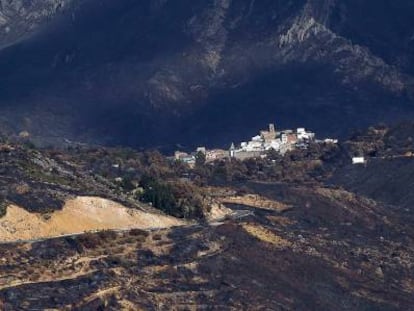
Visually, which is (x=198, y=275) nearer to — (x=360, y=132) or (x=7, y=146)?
(x=7, y=146)

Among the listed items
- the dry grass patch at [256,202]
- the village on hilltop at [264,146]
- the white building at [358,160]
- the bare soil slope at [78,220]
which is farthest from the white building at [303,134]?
the bare soil slope at [78,220]

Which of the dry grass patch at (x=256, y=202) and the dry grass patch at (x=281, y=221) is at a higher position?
the dry grass patch at (x=256, y=202)

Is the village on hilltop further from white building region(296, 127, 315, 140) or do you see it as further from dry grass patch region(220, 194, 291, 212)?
dry grass patch region(220, 194, 291, 212)

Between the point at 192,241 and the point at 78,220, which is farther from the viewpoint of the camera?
the point at 78,220

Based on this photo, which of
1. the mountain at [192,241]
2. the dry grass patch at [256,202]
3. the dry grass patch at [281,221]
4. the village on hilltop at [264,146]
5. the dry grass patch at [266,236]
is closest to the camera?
the mountain at [192,241]

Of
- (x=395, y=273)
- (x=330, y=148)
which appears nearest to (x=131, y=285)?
(x=395, y=273)

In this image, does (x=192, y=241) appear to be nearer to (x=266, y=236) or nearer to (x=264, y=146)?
(x=266, y=236)

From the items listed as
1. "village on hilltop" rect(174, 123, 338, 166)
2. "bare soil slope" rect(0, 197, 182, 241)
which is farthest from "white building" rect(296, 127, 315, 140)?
"bare soil slope" rect(0, 197, 182, 241)

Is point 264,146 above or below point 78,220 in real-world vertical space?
above

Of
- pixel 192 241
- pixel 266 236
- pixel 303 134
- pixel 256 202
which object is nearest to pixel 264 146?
pixel 303 134

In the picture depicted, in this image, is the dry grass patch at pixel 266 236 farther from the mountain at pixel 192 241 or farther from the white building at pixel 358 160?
the white building at pixel 358 160
